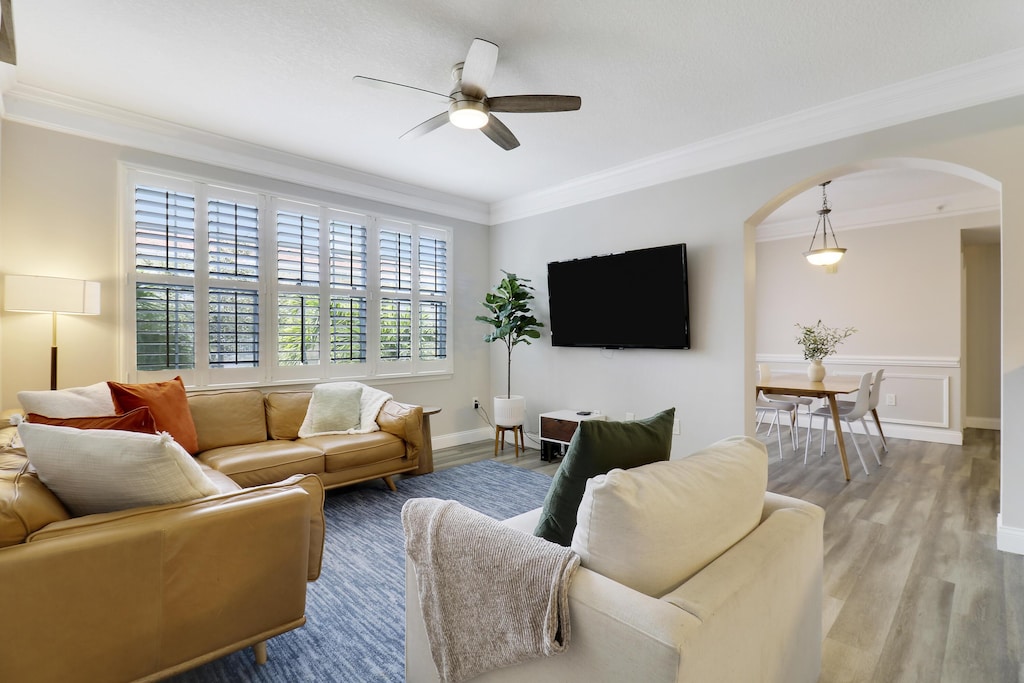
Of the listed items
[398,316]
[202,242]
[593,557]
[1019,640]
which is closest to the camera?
[593,557]

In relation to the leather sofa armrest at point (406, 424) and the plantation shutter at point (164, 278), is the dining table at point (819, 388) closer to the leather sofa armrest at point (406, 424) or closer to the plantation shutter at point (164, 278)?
the leather sofa armrest at point (406, 424)

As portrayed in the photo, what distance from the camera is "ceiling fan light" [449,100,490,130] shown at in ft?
8.12

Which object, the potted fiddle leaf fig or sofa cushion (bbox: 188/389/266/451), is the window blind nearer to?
sofa cushion (bbox: 188/389/266/451)

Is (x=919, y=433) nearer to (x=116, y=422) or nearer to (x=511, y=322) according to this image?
(x=511, y=322)

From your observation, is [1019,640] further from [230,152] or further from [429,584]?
[230,152]

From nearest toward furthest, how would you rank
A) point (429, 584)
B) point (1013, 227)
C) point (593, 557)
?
point (593, 557), point (429, 584), point (1013, 227)

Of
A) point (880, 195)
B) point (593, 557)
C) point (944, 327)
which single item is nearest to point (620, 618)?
point (593, 557)

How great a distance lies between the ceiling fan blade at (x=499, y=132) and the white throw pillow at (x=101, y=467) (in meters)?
2.16

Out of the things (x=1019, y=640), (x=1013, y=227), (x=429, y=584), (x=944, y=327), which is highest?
(x=1013, y=227)

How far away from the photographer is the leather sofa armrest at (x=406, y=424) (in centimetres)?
374

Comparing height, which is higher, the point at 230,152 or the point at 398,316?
the point at 230,152

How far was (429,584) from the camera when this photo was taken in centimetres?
132

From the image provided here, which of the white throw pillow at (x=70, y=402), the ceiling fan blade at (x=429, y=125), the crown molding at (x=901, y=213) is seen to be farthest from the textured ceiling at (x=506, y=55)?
the crown molding at (x=901, y=213)

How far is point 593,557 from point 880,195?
5.70 meters
